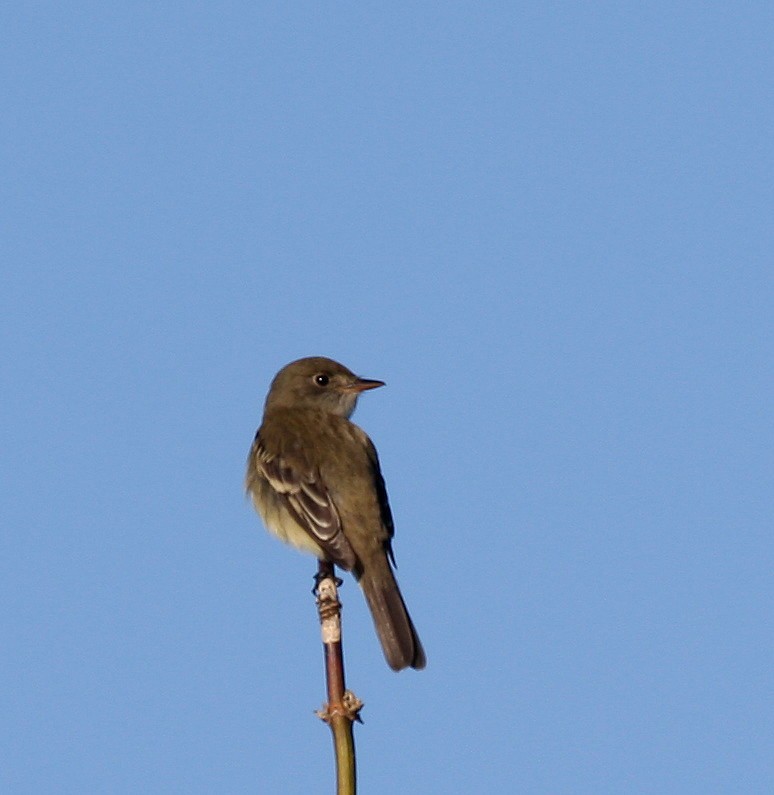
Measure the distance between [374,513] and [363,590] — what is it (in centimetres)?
67

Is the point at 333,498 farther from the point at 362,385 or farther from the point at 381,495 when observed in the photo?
the point at 362,385

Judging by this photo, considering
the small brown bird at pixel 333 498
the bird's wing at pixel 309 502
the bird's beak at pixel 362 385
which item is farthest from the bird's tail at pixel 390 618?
the bird's beak at pixel 362 385

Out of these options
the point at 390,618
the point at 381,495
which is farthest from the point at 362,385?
the point at 390,618

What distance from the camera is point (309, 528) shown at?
7.80 meters

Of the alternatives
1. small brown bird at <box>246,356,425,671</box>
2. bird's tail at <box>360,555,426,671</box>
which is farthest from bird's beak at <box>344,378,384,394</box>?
bird's tail at <box>360,555,426,671</box>

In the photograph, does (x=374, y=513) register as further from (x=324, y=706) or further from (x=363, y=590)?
(x=324, y=706)

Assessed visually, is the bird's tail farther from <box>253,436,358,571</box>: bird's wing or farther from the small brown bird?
<box>253,436,358,571</box>: bird's wing

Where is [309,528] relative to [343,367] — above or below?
below

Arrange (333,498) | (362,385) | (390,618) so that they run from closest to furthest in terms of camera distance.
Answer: (390,618) < (333,498) < (362,385)

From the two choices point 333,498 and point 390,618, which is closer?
point 390,618

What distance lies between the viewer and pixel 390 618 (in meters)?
6.85

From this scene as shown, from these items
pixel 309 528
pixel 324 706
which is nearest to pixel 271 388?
pixel 309 528

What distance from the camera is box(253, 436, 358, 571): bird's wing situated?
759 cm

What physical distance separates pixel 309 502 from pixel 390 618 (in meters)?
1.29
